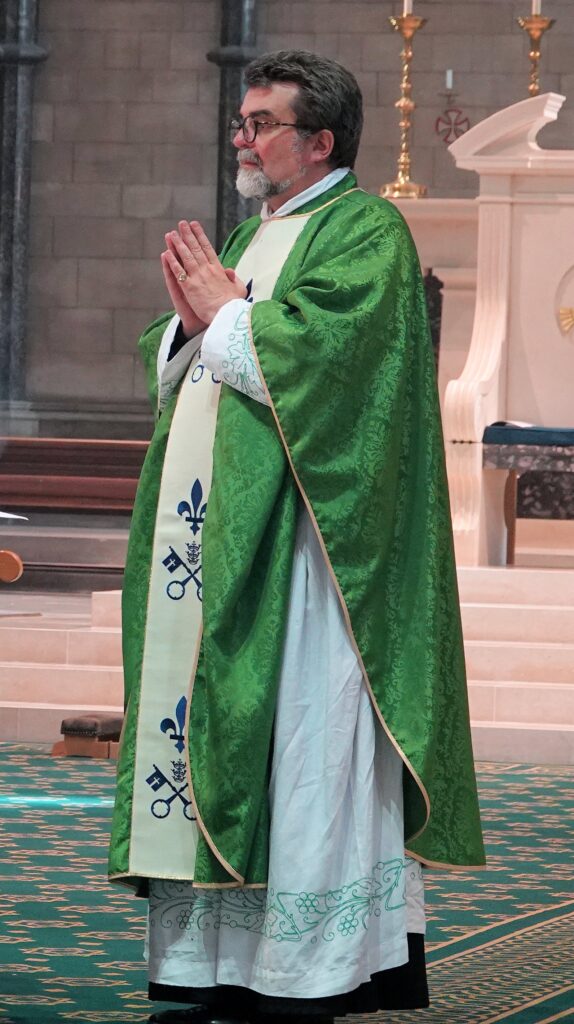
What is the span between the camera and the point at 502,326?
26.7 feet

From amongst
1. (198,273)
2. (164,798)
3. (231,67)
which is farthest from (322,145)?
(231,67)

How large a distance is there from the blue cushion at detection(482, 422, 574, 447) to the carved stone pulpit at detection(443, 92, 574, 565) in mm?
197

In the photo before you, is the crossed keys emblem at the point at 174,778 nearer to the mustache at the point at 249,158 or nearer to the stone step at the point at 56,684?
the mustache at the point at 249,158

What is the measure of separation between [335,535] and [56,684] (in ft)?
14.4

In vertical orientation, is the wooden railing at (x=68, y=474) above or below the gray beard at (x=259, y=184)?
below

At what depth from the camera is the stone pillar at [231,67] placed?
45.0ft

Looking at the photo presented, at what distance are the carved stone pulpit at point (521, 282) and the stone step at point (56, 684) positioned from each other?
1.60m

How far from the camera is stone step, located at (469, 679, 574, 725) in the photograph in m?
6.85

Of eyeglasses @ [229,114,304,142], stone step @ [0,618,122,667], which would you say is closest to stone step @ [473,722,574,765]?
stone step @ [0,618,122,667]

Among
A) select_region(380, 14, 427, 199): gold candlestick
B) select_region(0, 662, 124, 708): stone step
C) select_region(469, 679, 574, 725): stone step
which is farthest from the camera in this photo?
select_region(380, 14, 427, 199): gold candlestick

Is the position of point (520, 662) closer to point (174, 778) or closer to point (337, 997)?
point (174, 778)

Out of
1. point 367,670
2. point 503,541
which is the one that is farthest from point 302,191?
point 503,541

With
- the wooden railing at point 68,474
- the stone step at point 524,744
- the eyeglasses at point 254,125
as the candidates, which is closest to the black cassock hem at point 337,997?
the eyeglasses at point 254,125

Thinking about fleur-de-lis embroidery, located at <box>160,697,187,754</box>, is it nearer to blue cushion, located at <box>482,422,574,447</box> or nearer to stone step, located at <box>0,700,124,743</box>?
stone step, located at <box>0,700,124,743</box>
